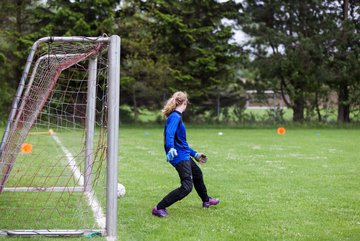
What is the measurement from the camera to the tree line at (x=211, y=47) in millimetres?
25156

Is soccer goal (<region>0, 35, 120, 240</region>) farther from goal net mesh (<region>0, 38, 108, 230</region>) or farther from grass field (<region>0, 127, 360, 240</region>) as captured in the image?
grass field (<region>0, 127, 360, 240</region>)

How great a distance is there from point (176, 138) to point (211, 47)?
20728mm

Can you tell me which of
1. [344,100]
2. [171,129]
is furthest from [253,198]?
[344,100]

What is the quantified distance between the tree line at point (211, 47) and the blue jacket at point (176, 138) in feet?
60.8

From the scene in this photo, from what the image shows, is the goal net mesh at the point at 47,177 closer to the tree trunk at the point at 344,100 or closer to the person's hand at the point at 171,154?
the person's hand at the point at 171,154

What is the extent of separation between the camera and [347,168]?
10367 millimetres

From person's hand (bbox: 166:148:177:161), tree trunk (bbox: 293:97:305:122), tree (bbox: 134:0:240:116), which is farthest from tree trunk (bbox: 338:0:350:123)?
person's hand (bbox: 166:148:177:161)

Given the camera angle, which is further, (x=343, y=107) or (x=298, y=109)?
(x=298, y=109)

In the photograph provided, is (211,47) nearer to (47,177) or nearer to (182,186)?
(47,177)

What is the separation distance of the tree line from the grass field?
41.6 feet

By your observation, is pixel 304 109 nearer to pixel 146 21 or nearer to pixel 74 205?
pixel 146 21

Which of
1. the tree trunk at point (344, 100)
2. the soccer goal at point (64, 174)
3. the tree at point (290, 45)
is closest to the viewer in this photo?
the soccer goal at point (64, 174)

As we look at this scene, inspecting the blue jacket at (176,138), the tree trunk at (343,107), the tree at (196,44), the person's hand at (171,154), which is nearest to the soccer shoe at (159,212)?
the blue jacket at (176,138)

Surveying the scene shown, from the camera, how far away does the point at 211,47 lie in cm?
2636
